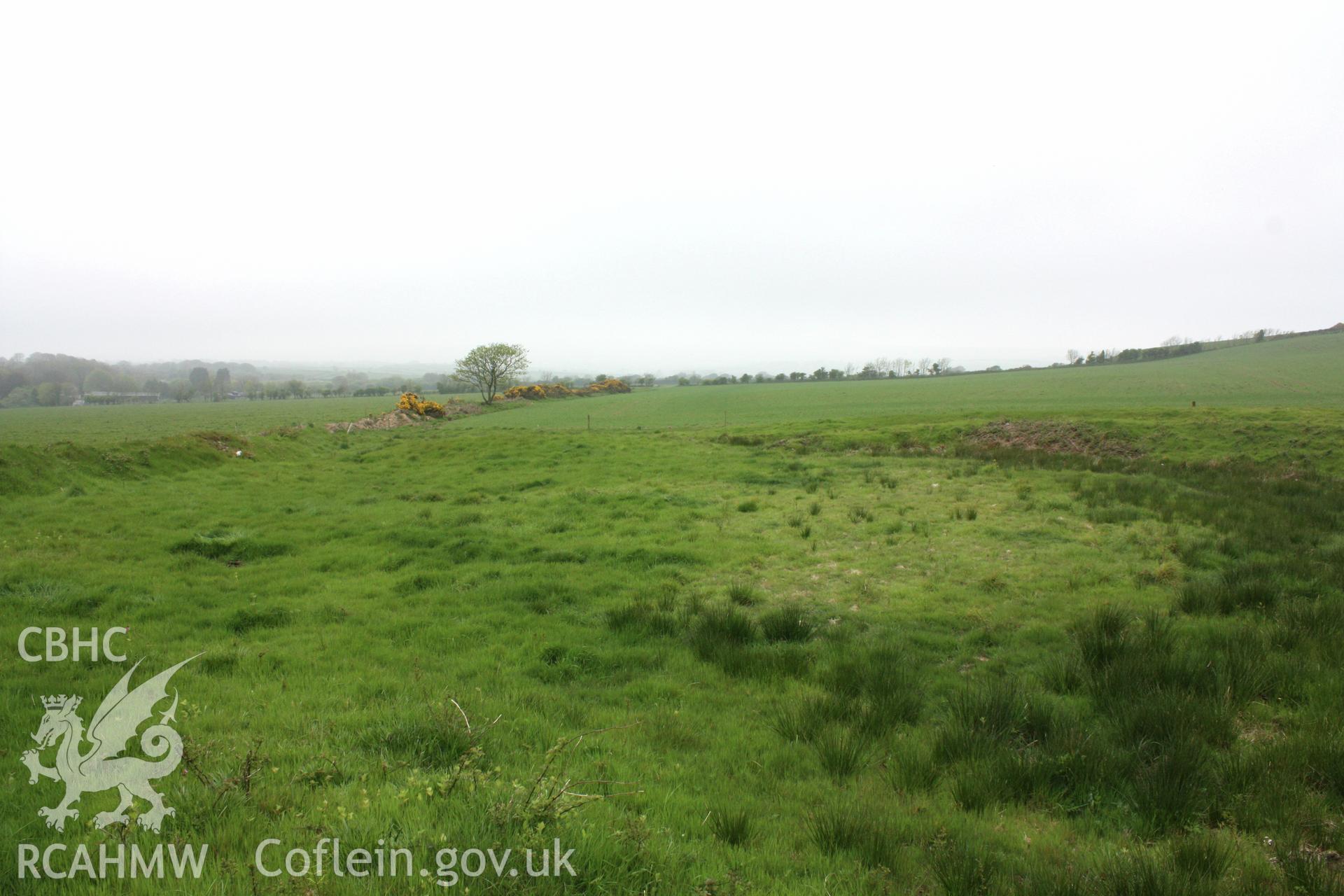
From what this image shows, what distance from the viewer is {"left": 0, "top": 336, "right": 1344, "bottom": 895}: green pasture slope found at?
2996 millimetres

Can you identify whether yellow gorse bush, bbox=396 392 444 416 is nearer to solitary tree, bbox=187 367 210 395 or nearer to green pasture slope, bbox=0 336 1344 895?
green pasture slope, bbox=0 336 1344 895

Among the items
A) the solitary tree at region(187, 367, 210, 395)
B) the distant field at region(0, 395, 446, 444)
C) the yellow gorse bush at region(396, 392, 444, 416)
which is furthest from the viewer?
the solitary tree at region(187, 367, 210, 395)

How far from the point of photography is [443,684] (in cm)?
524

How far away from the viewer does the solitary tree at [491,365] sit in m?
68.2

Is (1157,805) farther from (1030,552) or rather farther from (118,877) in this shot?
(1030,552)

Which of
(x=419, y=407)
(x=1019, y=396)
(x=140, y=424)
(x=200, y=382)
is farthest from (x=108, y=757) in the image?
(x=200, y=382)

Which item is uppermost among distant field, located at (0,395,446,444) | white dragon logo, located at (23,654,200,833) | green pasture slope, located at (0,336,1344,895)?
distant field, located at (0,395,446,444)

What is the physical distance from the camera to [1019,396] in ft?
182

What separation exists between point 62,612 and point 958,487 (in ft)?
57.9

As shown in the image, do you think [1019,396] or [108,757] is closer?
[108,757]

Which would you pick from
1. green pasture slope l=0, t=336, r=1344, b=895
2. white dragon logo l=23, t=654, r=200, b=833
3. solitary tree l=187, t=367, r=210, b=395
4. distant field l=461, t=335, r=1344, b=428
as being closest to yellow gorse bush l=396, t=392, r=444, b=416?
distant field l=461, t=335, r=1344, b=428

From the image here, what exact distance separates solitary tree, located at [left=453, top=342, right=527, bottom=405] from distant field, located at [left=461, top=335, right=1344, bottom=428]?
6.06 m

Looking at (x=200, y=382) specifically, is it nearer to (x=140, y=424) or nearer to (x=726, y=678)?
(x=140, y=424)

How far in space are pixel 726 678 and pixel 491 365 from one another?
68413 millimetres
